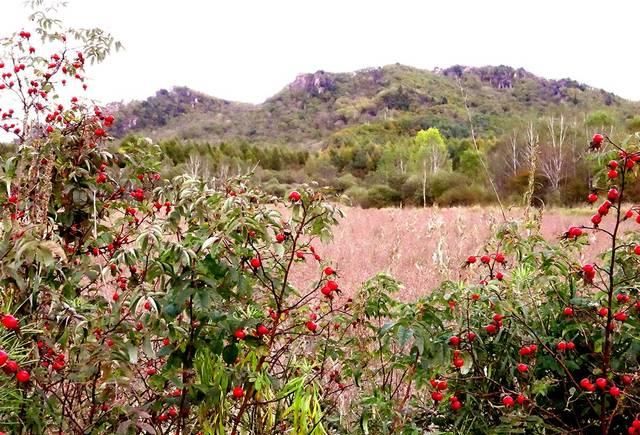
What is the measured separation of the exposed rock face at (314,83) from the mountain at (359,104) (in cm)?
19

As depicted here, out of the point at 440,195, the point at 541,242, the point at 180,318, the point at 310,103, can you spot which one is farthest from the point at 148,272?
the point at 310,103

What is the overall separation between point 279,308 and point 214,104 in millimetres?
96318

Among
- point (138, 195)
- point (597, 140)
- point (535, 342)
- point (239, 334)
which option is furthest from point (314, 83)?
point (239, 334)

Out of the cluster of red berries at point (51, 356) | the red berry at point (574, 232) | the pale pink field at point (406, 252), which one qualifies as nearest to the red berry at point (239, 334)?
the cluster of red berries at point (51, 356)

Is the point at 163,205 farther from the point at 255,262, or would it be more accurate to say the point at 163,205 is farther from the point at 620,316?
the point at 620,316

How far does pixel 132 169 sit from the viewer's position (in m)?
2.42

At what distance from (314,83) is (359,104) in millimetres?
Result: 13970

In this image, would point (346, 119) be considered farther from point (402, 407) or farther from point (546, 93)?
point (402, 407)

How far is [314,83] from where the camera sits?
327ft

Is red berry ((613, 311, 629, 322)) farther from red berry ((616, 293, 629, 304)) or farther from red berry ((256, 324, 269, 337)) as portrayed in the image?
red berry ((256, 324, 269, 337))

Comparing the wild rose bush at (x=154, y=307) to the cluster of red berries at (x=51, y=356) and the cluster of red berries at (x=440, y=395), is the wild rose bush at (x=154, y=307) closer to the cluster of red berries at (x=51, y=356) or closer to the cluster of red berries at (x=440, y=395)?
the cluster of red berries at (x=51, y=356)

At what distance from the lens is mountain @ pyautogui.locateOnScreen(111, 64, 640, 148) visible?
236 ft

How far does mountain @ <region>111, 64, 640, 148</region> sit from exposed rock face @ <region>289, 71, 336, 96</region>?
185 mm

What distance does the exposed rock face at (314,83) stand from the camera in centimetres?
9731
